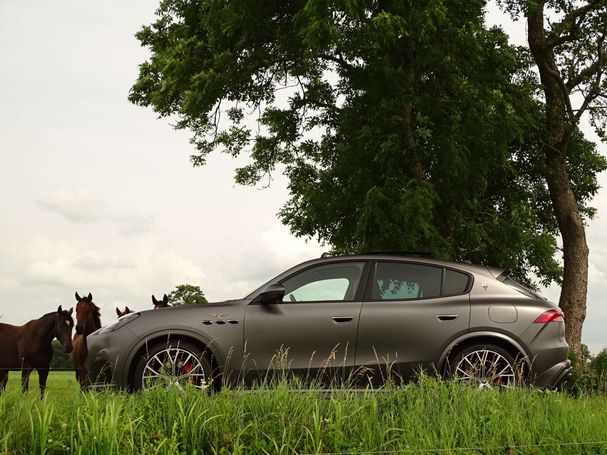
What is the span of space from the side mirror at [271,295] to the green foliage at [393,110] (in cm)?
848

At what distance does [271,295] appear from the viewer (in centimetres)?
1019

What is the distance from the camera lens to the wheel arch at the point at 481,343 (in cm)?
1030

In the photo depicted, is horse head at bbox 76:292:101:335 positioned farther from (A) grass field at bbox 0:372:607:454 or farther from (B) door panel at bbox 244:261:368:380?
(A) grass field at bbox 0:372:607:454

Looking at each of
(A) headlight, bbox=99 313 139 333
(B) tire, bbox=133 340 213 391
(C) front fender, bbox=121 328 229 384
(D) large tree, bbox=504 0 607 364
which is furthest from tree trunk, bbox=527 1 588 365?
(A) headlight, bbox=99 313 139 333

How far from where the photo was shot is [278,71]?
23.3 meters

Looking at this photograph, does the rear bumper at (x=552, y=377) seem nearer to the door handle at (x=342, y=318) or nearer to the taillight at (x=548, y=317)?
the taillight at (x=548, y=317)

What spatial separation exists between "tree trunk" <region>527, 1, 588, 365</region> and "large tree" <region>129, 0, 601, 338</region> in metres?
0.63

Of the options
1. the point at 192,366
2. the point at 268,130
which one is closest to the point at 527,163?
the point at 268,130

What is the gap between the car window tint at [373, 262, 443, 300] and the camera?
415 inches

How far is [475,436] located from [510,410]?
3.02ft

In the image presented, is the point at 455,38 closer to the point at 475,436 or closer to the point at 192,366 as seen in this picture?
the point at 192,366

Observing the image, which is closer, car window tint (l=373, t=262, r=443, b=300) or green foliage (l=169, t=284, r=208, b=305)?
car window tint (l=373, t=262, r=443, b=300)

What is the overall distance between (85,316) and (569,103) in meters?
16.1

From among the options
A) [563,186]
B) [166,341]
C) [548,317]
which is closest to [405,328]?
[548,317]
